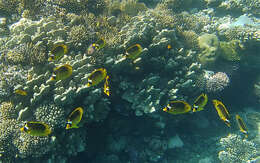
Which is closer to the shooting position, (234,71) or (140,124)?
(140,124)

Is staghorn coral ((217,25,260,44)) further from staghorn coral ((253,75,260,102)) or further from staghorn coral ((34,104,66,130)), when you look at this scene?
staghorn coral ((34,104,66,130))

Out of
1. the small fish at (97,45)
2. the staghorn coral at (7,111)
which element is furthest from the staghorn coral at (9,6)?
the staghorn coral at (7,111)

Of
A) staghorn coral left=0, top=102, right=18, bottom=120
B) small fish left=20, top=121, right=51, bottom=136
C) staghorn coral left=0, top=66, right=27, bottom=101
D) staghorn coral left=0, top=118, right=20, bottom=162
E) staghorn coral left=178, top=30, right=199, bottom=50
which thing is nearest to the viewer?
small fish left=20, top=121, right=51, bottom=136

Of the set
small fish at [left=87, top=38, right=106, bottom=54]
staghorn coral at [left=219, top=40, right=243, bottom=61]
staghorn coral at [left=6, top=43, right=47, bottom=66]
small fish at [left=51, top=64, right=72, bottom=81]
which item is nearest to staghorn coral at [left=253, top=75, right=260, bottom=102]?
staghorn coral at [left=219, top=40, right=243, bottom=61]

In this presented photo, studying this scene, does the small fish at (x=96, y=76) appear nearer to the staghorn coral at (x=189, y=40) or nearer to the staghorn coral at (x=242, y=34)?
the staghorn coral at (x=189, y=40)


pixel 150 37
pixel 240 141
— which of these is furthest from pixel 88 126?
pixel 240 141

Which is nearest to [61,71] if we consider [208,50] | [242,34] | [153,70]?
[153,70]

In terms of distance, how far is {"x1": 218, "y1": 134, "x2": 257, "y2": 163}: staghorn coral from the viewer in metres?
5.46

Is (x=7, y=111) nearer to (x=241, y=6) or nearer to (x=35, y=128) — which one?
(x=35, y=128)

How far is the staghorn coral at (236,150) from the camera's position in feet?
17.9

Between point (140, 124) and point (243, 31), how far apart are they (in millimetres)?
4971

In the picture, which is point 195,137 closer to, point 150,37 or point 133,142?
point 133,142

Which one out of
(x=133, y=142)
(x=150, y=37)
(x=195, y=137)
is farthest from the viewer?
(x=195, y=137)

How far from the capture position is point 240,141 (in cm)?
564
